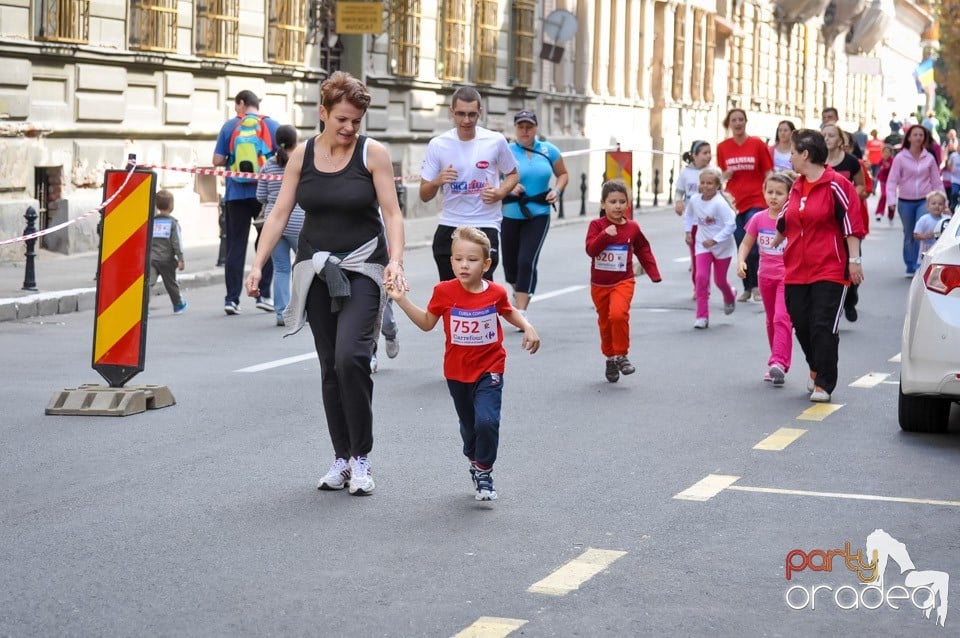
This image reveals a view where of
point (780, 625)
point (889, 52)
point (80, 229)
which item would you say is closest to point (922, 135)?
point (80, 229)

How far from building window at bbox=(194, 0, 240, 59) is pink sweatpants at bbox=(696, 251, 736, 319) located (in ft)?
36.3

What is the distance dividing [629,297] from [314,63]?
17649 millimetres

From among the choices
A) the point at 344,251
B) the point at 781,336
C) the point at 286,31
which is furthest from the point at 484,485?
the point at 286,31

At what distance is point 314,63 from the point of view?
28.9m

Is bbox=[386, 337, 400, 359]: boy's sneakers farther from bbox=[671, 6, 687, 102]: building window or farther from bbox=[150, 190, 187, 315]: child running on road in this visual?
bbox=[671, 6, 687, 102]: building window

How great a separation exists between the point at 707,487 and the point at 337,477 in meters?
1.61

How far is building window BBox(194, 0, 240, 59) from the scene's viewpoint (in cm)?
2494

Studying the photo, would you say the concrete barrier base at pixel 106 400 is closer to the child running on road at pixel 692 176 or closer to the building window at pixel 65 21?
the child running on road at pixel 692 176

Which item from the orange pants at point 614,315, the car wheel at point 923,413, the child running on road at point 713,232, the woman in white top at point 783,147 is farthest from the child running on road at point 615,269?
the woman in white top at point 783,147

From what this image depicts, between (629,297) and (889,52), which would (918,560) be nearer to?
(629,297)

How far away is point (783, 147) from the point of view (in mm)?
19469

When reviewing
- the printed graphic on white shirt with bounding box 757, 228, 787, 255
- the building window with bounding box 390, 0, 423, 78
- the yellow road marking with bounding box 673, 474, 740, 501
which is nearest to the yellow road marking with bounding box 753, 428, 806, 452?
the yellow road marking with bounding box 673, 474, 740, 501

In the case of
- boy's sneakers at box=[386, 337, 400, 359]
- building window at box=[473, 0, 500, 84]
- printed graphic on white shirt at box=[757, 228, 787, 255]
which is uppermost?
building window at box=[473, 0, 500, 84]

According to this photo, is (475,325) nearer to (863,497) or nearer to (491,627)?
(863,497)
